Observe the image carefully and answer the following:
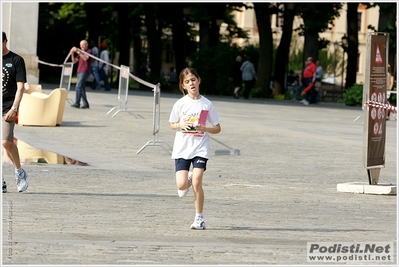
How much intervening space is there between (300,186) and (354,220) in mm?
2945

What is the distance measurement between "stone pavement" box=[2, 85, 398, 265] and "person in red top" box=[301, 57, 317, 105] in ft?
53.5

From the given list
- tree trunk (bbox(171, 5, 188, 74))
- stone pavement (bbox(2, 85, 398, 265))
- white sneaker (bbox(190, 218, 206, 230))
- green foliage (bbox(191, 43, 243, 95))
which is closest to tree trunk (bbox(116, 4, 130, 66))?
tree trunk (bbox(171, 5, 188, 74))

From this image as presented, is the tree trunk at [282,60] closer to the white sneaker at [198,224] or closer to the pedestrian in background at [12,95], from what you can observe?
the pedestrian in background at [12,95]

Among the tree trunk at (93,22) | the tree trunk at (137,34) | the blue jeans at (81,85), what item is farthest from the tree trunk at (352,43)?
the blue jeans at (81,85)

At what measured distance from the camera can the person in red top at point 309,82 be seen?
3669cm

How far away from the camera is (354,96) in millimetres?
37375

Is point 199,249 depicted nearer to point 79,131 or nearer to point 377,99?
point 377,99

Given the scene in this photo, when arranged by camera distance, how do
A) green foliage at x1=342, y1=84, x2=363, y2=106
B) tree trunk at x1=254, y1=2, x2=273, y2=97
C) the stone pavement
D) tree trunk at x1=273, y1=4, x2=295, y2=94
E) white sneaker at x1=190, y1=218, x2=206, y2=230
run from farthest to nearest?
tree trunk at x1=273, y1=4, x2=295, y2=94 → tree trunk at x1=254, y1=2, x2=273, y2=97 → green foliage at x1=342, y1=84, x2=363, y2=106 → white sneaker at x1=190, y1=218, x2=206, y2=230 → the stone pavement

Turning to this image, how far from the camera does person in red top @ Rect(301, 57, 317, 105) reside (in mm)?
36688

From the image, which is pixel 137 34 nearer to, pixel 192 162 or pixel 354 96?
pixel 354 96

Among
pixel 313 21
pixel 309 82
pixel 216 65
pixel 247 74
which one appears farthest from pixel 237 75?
pixel 309 82

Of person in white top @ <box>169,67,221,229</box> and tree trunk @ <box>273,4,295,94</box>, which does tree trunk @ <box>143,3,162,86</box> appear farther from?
person in white top @ <box>169,67,221,229</box>

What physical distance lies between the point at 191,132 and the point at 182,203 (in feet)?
5.99

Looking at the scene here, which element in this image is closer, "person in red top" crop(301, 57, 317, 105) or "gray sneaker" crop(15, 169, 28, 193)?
"gray sneaker" crop(15, 169, 28, 193)
